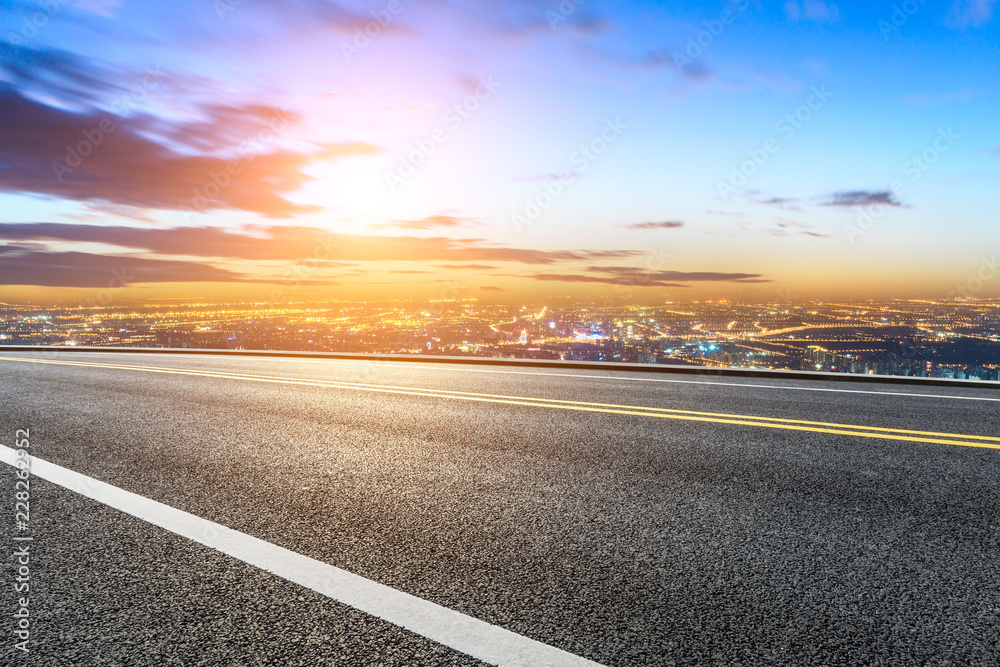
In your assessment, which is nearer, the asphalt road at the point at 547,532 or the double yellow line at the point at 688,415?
the asphalt road at the point at 547,532

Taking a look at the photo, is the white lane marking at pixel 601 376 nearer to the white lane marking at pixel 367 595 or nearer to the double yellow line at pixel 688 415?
the double yellow line at pixel 688 415

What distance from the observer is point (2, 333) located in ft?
92.3

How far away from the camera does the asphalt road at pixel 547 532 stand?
87.9 inches

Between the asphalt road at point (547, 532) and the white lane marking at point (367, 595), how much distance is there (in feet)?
0.21

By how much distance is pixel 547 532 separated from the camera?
3301mm

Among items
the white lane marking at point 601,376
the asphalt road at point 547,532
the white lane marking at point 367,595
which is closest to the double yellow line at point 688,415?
the asphalt road at point 547,532

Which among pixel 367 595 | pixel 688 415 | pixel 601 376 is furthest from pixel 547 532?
pixel 601 376

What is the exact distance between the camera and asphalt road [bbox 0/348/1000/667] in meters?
2.23

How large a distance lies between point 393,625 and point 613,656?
0.85 meters

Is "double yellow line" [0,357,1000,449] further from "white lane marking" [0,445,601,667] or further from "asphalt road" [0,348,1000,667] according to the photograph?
"white lane marking" [0,445,601,667]

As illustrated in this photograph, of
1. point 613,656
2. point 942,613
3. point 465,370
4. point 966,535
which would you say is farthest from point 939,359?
point 613,656

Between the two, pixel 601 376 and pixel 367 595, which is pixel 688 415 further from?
pixel 367 595

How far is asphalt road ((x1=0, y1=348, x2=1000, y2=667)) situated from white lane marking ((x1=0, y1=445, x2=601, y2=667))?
0.21 feet

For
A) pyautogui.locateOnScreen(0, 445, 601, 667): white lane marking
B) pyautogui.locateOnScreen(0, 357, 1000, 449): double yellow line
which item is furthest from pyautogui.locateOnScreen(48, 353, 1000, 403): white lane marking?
pyautogui.locateOnScreen(0, 445, 601, 667): white lane marking
